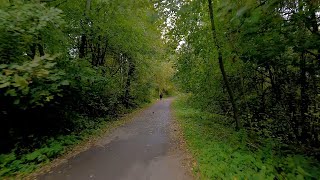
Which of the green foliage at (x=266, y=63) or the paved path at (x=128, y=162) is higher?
the green foliage at (x=266, y=63)

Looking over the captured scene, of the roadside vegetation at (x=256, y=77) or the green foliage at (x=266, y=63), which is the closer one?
the roadside vegetation at (x=256, y=77)

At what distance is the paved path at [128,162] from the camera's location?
6.02 m

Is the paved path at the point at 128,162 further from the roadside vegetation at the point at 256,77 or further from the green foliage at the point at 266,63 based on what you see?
the green foliage at the point at 266,63

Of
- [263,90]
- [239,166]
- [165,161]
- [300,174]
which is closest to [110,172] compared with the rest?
[165,161]

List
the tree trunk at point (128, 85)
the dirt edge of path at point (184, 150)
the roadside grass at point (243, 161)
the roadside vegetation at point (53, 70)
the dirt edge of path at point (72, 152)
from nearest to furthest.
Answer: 1. the roadside grass at point (243, 161)
2. the roadside vegetation at point (53, 70)
3. the dirt edge of path at point (72, 152)
4. the dirt edge of path at point (184, 150)
5. the tree trunk at point (128, 85)

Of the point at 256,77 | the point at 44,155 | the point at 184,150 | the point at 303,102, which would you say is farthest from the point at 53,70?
the point at 256,77

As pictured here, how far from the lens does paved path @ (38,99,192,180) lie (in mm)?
6016

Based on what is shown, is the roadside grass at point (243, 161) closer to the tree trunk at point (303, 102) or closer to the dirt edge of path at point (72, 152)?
the tree trunk at point (303, 102)

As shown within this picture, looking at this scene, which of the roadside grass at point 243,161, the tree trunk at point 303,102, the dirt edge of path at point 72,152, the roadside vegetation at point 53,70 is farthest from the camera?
the tree trunk at point 303,102

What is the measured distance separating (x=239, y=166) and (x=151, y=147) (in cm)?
337

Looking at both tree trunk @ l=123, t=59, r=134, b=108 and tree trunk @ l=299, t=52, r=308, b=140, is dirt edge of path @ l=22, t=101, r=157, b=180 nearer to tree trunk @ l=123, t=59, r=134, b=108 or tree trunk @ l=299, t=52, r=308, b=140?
tree trunk @ l=299, t=52, r=308, b=140

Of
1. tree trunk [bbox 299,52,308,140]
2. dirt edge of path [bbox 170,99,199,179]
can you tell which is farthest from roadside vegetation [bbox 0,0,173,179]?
tree trunk [bbox 299,52,308,140]

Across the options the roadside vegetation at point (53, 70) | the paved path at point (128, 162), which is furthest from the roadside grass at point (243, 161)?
the roadside vegetation at point (53, 70)

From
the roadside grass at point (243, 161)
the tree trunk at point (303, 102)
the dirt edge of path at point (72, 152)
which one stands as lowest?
the roadside grass at point (243, 161)
